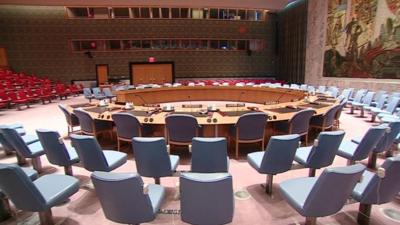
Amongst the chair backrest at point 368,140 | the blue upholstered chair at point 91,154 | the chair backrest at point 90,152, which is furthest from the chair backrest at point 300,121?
the chair backrest at point 90,152

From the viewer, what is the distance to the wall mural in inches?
321

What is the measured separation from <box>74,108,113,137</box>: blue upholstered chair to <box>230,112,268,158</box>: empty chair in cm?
267

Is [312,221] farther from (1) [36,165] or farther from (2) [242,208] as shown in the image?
(1) [36,165]

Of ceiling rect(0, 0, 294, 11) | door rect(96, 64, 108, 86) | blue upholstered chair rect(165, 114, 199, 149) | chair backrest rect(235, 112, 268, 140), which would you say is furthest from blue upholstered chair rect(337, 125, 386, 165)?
door rect(96, 64, 108, 86)

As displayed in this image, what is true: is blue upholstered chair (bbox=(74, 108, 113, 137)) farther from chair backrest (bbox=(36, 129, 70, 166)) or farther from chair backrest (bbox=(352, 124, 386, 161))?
chair backrest (bbox=(352, 124, 386, 161))

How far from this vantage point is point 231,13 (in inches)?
626

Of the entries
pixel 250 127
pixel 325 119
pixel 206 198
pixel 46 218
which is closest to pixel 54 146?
pixel 46 218

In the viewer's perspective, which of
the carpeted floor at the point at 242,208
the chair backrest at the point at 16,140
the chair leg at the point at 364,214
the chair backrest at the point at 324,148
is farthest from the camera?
the chair backrest at the point at 16,140

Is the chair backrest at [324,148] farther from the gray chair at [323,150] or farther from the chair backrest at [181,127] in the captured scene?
the chair backrest at [181,127]

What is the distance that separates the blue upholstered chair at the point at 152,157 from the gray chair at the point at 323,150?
66.9 inches

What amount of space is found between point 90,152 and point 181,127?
1.53 meters

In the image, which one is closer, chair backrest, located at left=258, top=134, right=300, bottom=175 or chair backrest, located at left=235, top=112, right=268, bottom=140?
chair backrest, located at left=258, top=134, right=300, bottom=175

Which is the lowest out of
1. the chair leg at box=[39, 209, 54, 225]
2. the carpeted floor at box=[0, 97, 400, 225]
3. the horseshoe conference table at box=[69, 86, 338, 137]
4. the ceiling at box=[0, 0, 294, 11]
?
the carpeted floor at box=[0, 97, 400, 225]

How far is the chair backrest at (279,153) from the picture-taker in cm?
269
